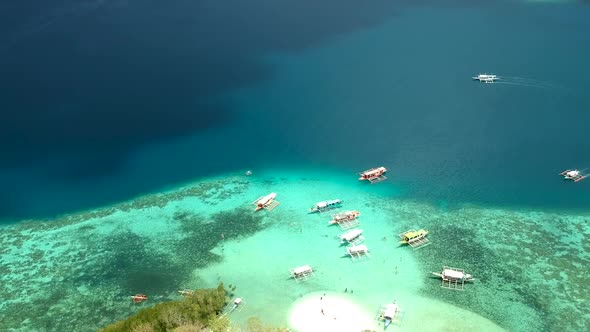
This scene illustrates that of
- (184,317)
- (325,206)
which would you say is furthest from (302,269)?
(184,317)

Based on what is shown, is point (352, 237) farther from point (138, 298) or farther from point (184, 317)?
point (138, 298)

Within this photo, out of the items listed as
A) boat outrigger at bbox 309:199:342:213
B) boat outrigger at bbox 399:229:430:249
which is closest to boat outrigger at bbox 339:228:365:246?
boat outrigger at bbox 399:229:430:249

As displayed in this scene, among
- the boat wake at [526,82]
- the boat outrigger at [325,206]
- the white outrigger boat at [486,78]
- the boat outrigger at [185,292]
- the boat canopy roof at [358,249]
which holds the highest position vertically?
the white outrigger boat at [486,78]

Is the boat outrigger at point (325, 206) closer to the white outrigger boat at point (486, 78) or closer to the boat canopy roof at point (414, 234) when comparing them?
the boat canopy roof at point (414, 234)

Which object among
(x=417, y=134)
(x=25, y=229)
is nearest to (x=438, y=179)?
(x=417, y=134)

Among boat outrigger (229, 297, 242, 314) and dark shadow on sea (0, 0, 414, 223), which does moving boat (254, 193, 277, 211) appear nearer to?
dark shadow on sea (0, 0, 414, 223)

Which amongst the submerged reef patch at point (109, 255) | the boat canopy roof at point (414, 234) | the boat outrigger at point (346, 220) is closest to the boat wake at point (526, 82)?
the boat canopy roof at point (414, 234)

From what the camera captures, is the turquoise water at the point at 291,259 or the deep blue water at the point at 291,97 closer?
the turquoise water at the point at 291,259
